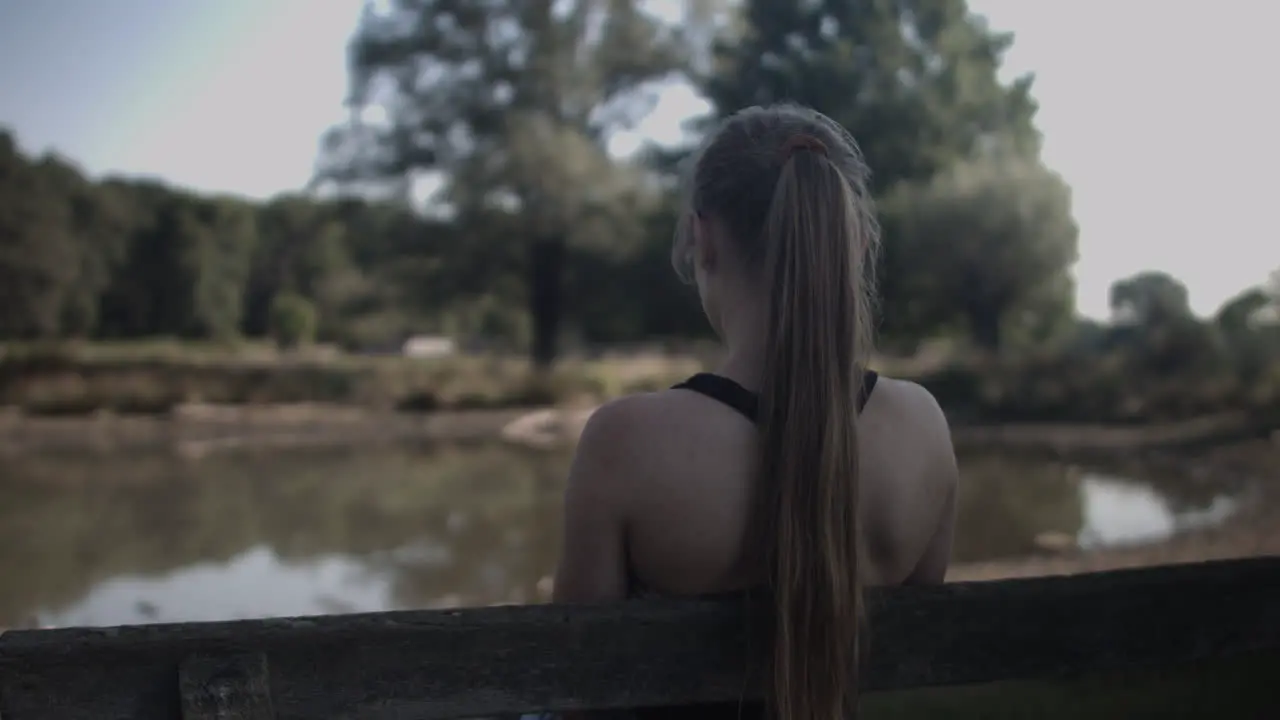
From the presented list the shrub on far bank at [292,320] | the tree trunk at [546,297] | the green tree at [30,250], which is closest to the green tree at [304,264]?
the shrub on far bank at [292,320]

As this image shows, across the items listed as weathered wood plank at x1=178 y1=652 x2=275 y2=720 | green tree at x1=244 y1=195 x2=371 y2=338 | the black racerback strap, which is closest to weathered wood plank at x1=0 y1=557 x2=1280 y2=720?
weathered wood plank at x1=178 y1=652 x2=275 y2=720

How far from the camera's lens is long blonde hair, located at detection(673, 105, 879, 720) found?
0.96 m

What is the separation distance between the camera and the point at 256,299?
27.4 m

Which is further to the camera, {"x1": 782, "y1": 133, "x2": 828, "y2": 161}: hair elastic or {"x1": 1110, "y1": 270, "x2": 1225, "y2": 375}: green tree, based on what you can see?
{"x1": 1110, "y1": 270, "x2": 1225, "y2": 375}: green tree

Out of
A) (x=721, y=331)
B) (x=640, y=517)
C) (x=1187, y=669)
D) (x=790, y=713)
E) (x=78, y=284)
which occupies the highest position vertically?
(x=78, y=284)

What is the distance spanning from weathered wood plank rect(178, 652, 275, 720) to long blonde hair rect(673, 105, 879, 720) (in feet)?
1.44

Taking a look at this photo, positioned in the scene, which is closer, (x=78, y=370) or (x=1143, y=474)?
(x=1143, y=474)

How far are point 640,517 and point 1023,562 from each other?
176 inches

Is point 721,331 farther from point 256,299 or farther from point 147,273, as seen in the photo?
point 256,299

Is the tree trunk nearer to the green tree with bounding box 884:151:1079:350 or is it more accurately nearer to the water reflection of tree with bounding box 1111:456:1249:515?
the green tree with bounding box 884:151:1079:350

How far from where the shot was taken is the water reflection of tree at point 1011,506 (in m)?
5.77

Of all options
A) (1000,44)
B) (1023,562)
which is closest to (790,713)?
(1023,562)

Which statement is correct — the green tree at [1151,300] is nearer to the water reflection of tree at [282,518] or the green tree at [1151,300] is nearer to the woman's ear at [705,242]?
the water reflection of tree at [282,518]

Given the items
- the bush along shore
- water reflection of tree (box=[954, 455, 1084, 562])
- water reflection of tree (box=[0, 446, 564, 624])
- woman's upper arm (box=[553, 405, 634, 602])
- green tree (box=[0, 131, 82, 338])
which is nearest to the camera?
woman's upper arm (box=[553, 405, 634, 602])
